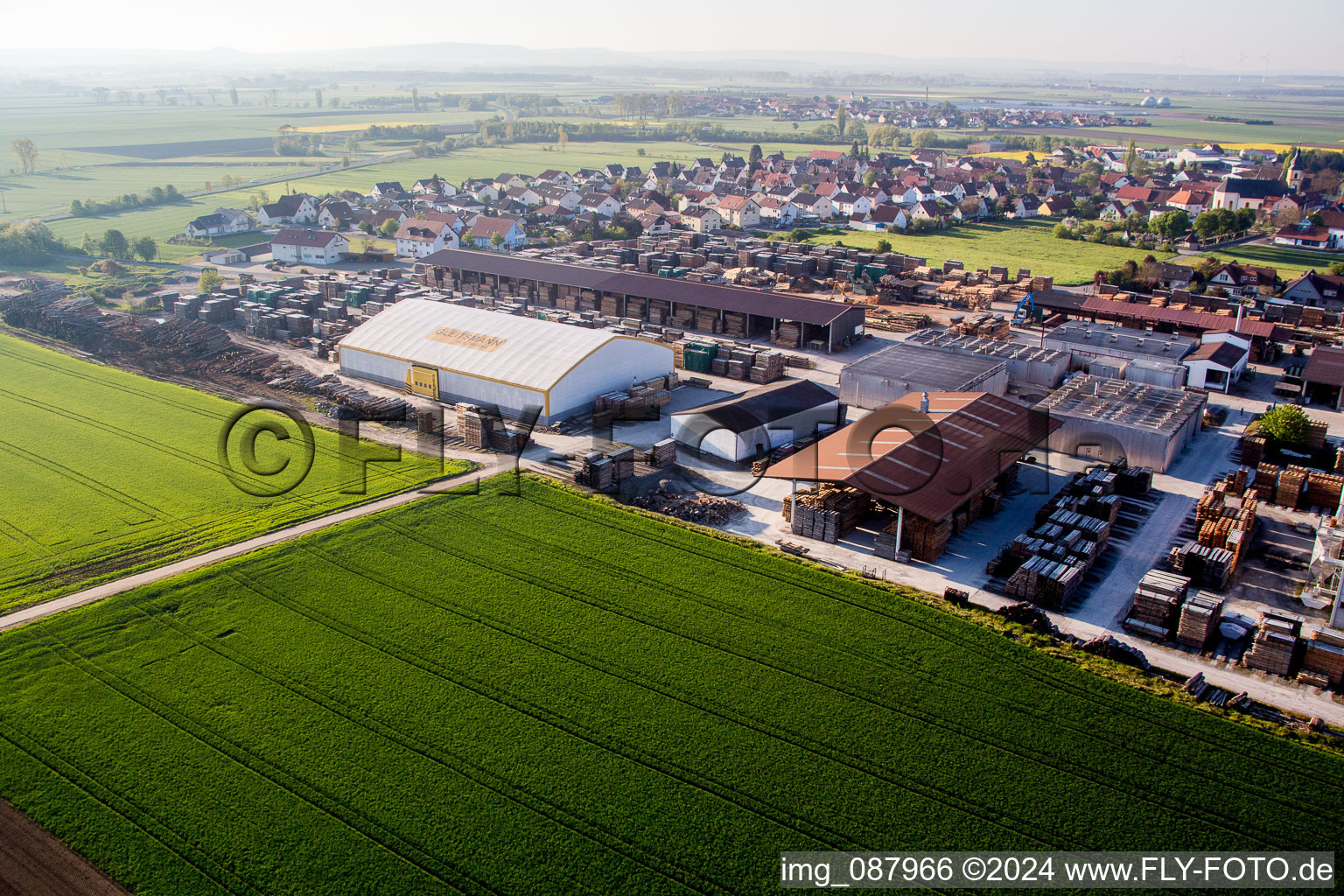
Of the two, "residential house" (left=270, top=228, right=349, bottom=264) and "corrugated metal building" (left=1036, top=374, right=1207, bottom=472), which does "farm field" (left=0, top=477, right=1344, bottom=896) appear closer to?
"corrugated metal building" (left=1036, top=374, right=1207, bottom=472)

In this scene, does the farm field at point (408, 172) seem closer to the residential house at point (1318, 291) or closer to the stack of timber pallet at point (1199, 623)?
the stack of timber pallet at point (1199, 623)

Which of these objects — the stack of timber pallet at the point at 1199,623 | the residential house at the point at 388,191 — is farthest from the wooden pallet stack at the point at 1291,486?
the residential house at the point at 388,191

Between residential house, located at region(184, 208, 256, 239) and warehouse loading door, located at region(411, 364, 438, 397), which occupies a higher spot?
residential house, located at region(184, 208, 256, 239)

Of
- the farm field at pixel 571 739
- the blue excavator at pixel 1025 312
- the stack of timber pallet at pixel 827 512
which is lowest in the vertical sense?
the farm field at pixel 571 739

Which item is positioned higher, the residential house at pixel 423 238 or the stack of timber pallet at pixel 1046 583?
the residential house at pixel 423 238

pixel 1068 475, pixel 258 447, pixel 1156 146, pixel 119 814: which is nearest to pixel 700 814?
pixel 119 814

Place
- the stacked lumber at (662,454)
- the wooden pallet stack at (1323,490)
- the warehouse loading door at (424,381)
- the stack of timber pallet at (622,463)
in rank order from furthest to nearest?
the warehouse loading door at (424,381), the stacked lumber at (662,454), the stack of timber pallet at (622,463), the wooden pallet stack at (1323,490)

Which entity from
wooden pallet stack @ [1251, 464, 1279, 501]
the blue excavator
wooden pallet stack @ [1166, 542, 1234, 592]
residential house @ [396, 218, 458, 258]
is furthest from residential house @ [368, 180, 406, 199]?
wooden pallet stack @ [1166, 542, 1234, 592]
